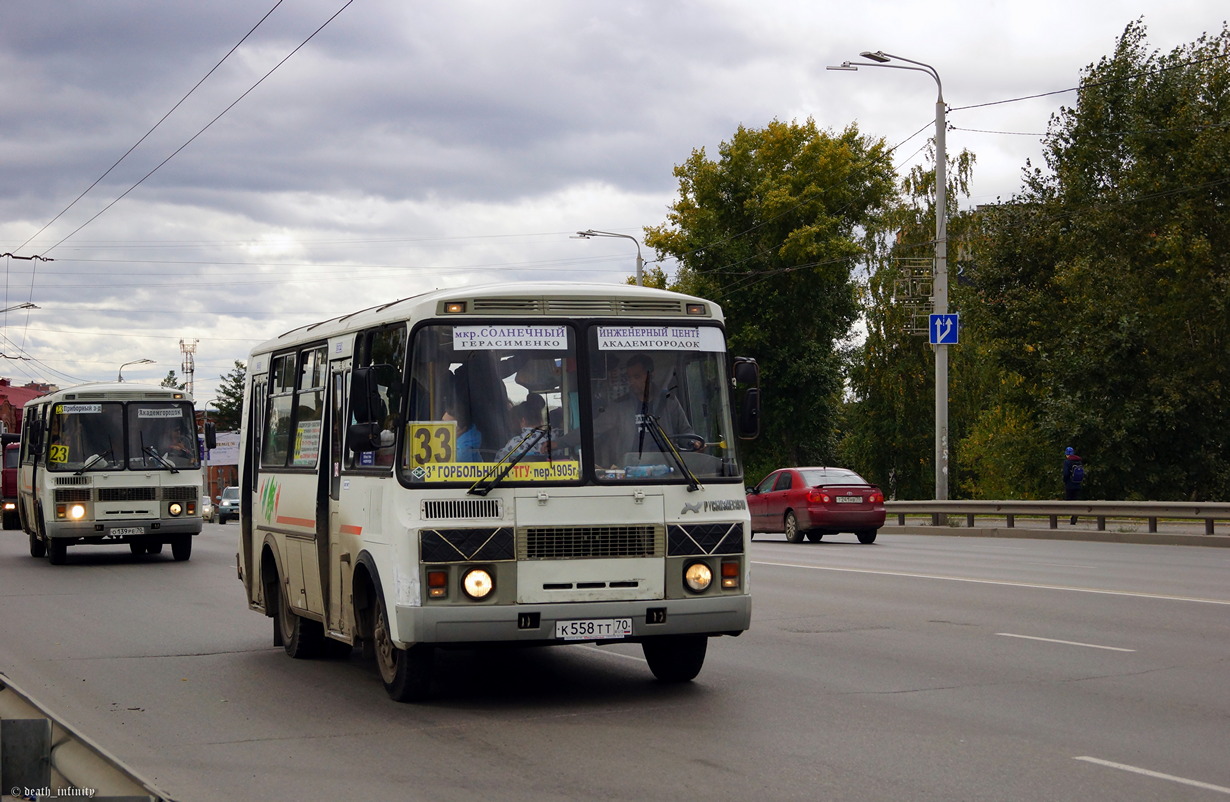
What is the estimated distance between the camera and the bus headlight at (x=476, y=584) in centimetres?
855

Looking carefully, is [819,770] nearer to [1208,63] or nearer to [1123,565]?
[1123,565]

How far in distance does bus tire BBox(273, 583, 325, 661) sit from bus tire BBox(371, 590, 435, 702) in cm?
225

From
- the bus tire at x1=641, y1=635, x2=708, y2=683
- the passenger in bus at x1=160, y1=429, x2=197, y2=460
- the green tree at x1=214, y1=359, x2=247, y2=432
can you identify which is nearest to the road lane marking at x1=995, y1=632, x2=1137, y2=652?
the bus tire at x1=641, y1=635, x2=708, y2=683

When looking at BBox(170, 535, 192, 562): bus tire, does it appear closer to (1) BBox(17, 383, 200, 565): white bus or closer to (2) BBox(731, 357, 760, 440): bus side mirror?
(1) BBox(17, 383, 200, 565): white bus

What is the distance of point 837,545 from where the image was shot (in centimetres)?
2773

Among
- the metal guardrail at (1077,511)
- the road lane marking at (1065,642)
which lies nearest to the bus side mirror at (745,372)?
the road lane marking at (1065,642)

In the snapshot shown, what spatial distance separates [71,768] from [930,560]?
17411 mm

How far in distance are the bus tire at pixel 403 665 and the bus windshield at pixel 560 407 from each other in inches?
41.3

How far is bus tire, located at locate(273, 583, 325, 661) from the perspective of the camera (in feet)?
37.7

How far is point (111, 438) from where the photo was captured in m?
23.0

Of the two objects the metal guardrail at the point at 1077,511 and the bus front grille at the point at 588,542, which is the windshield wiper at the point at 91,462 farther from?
the metal guardrail at the point at 1077,511

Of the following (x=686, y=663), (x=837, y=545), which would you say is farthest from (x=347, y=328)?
(x=837, y=545)

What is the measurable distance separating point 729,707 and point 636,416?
1879 mm

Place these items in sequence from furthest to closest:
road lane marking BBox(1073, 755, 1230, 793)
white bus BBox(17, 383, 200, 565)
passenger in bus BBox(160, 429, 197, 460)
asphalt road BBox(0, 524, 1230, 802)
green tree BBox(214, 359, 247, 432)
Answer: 1. green tree BBox(214, 359, 247, 432)
2. passenger in bus BBox(160, 429, 197, 460)
3. white bus BBox(17, 383, 200, 565)
4. asphalt road BBox(0, 524, 1230, 802)
5. road lane marking BBox(1073, 755, 1230, 793)
